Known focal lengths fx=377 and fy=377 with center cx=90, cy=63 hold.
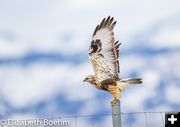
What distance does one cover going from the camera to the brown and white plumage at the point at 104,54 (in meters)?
22.3

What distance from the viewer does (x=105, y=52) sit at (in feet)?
74.0

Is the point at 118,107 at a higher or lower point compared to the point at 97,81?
lower

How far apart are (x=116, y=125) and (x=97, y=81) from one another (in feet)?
9.36

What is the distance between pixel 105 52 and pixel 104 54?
0.45 ft

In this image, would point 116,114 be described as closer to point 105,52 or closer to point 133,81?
point 133,81

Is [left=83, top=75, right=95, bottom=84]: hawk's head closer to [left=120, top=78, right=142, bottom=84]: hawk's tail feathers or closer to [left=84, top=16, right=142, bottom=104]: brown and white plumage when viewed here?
[left=84, top=16, right=142, bottom=104]: brown and white plumage

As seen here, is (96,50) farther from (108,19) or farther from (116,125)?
(116,125)

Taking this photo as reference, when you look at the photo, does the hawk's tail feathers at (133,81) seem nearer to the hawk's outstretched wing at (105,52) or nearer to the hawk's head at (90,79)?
the hawk's outstretched wing at (105,52)

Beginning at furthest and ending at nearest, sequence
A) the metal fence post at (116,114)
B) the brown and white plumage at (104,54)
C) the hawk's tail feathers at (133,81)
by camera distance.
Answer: the brown and white plumage at (104,54) → the hawk's tail feathers at (133,81) → the metal fence post at (116,114)

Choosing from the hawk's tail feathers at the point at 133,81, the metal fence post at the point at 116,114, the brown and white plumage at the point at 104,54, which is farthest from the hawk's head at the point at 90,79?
the metal fence post at the point at 116,114

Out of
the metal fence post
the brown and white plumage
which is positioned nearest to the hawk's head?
the brown and white plumage

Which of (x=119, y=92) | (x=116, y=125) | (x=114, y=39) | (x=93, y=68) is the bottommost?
(x=116, y=125)

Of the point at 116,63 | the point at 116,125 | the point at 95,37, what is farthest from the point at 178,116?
the point at 95,37

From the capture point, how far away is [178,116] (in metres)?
18.8
